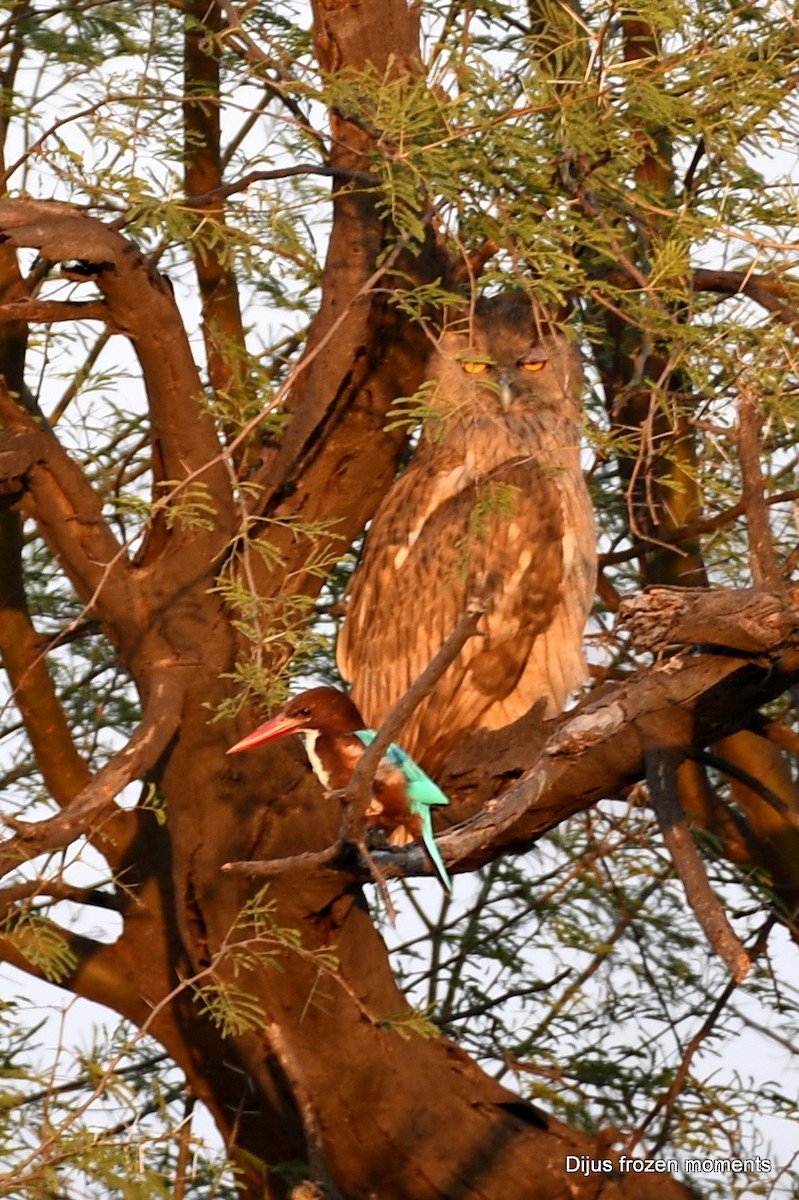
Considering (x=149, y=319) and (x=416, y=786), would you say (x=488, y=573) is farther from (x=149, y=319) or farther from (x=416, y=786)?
(x=416, y=786)

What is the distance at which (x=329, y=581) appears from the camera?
463 cm

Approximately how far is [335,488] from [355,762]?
99 cm

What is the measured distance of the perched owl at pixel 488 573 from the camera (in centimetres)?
408

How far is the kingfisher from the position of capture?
2.61m

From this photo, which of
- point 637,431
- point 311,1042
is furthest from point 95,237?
point 311,1042

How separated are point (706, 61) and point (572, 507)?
1397 millimetres

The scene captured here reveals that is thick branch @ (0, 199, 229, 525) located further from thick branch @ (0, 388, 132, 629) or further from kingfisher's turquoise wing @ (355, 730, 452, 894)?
kingfisher's turquoise wing @ (355, 730, 452, 894)

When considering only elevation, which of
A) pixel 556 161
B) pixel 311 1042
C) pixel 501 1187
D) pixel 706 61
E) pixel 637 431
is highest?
pixel 706 61

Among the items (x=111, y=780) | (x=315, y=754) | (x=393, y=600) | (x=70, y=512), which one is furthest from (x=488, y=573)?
(x=111, y=780)

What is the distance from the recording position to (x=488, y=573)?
13.4 feet

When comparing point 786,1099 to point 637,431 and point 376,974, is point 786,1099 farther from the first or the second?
point 637,431

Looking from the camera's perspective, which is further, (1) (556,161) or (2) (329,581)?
(2) (329,581)

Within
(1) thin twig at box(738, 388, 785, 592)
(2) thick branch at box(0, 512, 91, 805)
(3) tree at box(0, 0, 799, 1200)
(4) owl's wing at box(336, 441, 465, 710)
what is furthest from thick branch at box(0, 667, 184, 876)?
(4) owl's wing at box(336, 441, 465, 710)

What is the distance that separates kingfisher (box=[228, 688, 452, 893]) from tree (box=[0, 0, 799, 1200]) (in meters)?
0.11
